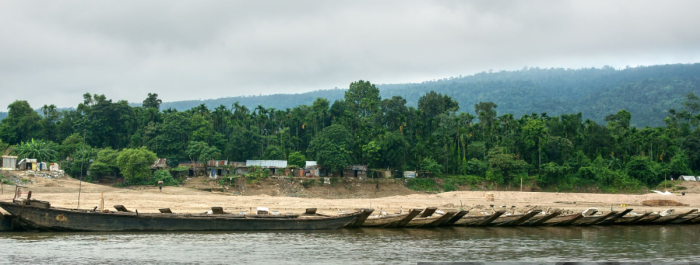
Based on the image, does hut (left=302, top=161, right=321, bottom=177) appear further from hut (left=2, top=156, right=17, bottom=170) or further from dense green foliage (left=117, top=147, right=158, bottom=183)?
hut (left=2, top=156, right=17, bottom=170)

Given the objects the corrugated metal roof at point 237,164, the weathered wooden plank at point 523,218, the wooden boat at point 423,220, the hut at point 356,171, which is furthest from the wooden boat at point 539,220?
the corrugated metal roof at point 237,164

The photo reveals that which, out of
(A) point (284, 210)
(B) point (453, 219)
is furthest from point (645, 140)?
(A) point (284, 210)

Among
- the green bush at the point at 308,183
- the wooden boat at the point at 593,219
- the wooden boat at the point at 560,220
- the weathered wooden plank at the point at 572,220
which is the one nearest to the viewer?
the weathered wooden plank at the point at 572,220

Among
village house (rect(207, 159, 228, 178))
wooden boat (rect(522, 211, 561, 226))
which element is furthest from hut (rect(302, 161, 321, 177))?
wooden boat (rect(522, 211, 561, 226))

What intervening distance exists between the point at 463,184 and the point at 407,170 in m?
7.22

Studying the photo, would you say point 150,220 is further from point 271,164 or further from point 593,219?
point 271,164

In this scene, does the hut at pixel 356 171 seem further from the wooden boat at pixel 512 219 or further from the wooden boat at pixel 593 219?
the wooden boat at pixel 593 219

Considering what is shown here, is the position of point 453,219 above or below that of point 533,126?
below

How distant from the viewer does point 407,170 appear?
6869cm

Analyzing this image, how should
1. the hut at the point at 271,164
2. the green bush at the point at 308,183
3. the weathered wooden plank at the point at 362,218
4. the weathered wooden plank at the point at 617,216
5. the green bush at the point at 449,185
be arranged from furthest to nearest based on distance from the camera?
the hut at the point at 271,164, the green bush at the point at 449,185, the green bush at the point at 308,183, the weathered wooden plank at the point at 617,216, the weathered wooden plank at the point at 362,218

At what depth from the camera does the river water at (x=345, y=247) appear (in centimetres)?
2178

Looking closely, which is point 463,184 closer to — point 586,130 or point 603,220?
point 586,130

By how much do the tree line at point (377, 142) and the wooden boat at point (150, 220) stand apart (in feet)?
112

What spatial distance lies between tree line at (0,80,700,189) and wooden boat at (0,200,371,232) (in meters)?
34.1
